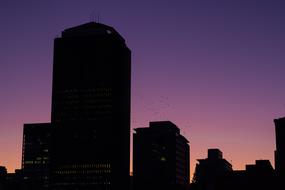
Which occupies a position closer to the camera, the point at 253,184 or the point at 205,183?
the point at 253,184

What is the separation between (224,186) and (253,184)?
29.1 ft

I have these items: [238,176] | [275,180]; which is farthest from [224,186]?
[275,180]

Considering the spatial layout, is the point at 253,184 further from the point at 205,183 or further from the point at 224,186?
the point at 205,183

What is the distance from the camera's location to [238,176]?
161 m

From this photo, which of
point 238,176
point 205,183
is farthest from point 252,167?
point 205,183

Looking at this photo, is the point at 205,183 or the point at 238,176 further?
the point at 205,183

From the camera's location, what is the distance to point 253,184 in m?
160

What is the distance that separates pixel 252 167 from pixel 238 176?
9.62m

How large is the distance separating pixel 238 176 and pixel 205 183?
26.6m

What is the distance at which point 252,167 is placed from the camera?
168 m

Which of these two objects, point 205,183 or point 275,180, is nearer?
point 275,180

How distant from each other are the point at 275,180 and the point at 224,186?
15.7 metres

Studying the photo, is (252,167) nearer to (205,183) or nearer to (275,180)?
(275,180)

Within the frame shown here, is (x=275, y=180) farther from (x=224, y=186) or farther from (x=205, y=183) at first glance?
(x=205, y=183)
